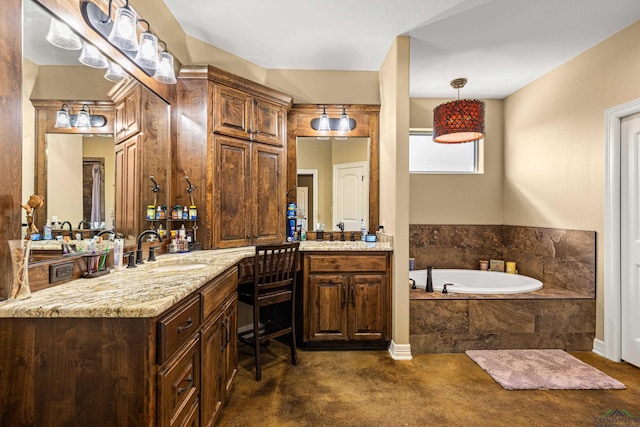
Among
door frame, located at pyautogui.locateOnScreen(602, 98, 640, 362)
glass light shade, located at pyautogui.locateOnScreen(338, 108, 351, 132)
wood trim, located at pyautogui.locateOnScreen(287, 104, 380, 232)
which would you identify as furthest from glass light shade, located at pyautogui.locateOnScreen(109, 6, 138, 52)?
door frame, located at pyautogui.locateOnScreen(602, 98, 640, 362)

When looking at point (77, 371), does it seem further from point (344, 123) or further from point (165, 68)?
point (344, 123)

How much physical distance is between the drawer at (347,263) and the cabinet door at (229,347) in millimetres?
874

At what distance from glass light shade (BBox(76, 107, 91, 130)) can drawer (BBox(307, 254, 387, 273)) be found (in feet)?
5.94

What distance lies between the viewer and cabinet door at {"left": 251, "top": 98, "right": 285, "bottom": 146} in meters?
3.04

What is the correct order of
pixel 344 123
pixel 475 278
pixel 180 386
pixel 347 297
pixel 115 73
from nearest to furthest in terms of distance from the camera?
1. pixel 180 386
2. pixel 115 73
3. pixel 347 297
4. pixel 344 123
5. pixel 475 278

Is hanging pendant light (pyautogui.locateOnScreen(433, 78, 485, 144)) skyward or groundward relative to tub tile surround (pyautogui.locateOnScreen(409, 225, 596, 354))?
skyward

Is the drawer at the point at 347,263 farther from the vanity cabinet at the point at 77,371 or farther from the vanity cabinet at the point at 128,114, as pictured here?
the vanity cabinet at the point at 77,371

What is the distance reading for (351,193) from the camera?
3.43m

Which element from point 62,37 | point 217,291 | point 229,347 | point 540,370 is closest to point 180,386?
point 217,291

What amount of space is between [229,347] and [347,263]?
1233 millimetres

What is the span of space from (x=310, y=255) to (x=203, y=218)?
0.96m

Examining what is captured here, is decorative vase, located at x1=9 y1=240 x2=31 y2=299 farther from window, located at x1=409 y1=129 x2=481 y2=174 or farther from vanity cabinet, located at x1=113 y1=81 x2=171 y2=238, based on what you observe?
window, located at x1=409 y1=129 x2=481 y2=174

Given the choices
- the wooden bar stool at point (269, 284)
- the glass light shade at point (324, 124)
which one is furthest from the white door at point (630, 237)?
the wooden bar stool at point (269, 284)

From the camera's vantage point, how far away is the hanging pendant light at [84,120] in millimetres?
1664
